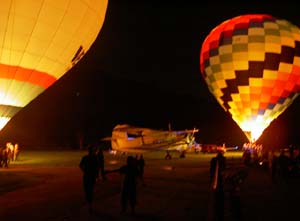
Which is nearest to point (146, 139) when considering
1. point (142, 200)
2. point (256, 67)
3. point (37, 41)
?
point (256, 67)

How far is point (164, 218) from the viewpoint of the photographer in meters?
9.03

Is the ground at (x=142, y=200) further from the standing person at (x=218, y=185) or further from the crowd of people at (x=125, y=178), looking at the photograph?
the standing person at (x=218, y=185)

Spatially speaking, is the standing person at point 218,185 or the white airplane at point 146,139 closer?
the standing person at point 218,185

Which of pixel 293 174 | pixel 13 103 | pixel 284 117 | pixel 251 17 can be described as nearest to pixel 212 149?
pixel 251 17

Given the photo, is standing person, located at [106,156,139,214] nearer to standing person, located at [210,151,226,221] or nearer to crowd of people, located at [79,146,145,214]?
crowd of people, located at [79,146,145,214]

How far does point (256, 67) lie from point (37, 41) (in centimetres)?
1760

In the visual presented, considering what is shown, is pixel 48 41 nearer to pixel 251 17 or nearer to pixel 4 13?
pixel 4 13

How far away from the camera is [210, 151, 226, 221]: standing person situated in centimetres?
885

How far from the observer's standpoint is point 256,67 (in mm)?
30906

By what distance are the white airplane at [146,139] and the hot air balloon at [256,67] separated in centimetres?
625

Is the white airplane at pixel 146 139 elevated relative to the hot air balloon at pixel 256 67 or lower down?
lower down

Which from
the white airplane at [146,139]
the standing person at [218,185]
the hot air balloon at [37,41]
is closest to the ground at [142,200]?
the standing person at [218,185]

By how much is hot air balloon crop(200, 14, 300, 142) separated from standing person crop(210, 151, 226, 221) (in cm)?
2242

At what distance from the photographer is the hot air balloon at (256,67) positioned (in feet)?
101
